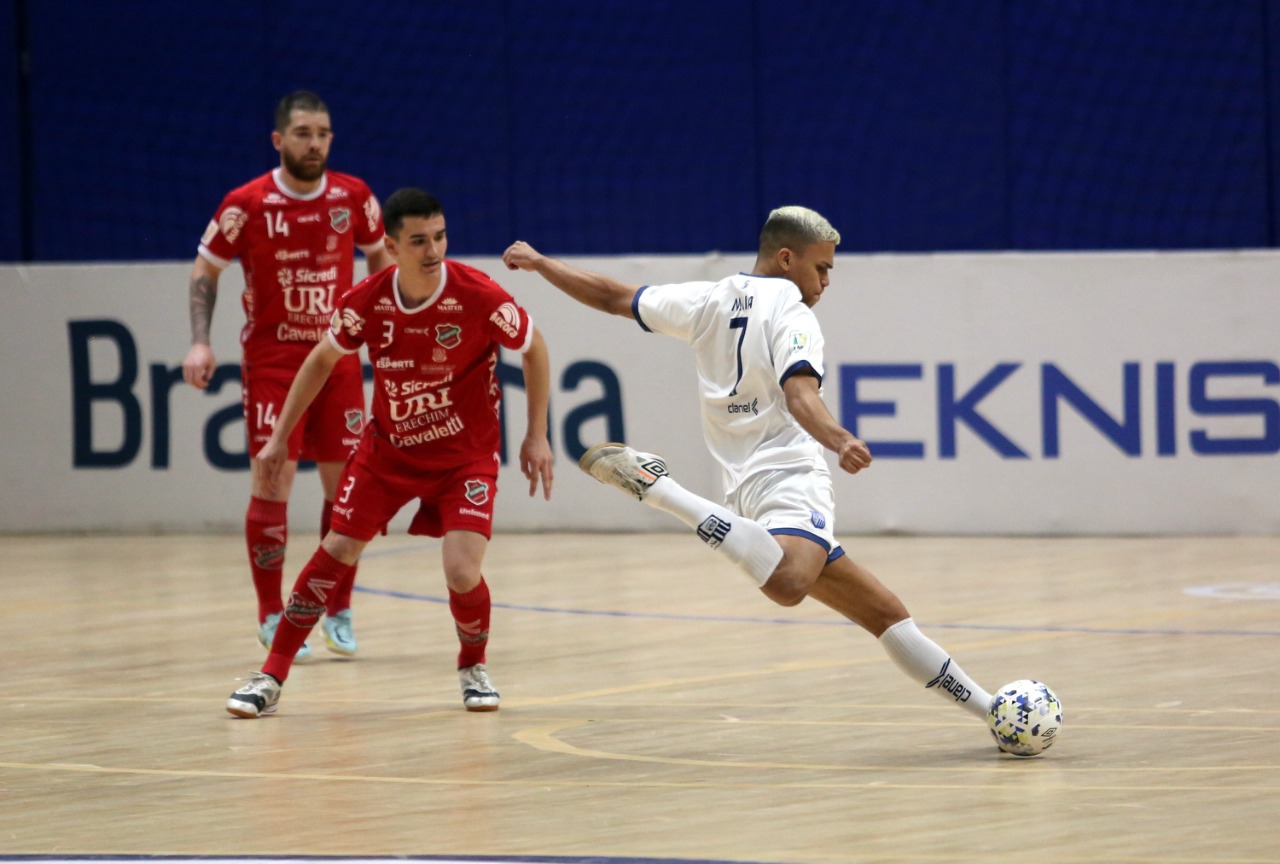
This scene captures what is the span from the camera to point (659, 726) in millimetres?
6328

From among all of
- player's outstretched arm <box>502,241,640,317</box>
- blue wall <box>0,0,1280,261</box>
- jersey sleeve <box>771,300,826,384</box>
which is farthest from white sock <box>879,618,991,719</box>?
blue wall <box>0,0,1280,261</box>

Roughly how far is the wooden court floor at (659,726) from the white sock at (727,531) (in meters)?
0.58

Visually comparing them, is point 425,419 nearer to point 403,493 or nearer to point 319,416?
point 403,493

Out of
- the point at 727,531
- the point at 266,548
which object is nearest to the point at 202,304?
the point at 266,548

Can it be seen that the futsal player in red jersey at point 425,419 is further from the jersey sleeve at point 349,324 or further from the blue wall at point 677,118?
the blue wall at point 677,118

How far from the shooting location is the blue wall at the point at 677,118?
13.8 m

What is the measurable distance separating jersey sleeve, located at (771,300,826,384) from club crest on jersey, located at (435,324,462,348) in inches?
52.8

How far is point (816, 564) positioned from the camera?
5.82 meters

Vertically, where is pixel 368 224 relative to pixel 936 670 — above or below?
above

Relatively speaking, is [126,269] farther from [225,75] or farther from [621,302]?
[621,302]

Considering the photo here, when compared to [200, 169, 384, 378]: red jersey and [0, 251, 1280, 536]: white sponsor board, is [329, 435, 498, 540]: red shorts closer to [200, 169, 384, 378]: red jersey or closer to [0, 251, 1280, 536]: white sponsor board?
[200, 169, 384, 378]: red jersey

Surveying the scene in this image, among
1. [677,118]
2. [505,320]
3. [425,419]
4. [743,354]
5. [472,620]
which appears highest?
[677,118]

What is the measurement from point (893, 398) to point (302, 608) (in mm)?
6254

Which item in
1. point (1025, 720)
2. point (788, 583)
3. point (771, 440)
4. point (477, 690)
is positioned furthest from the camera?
point (477, 690)
